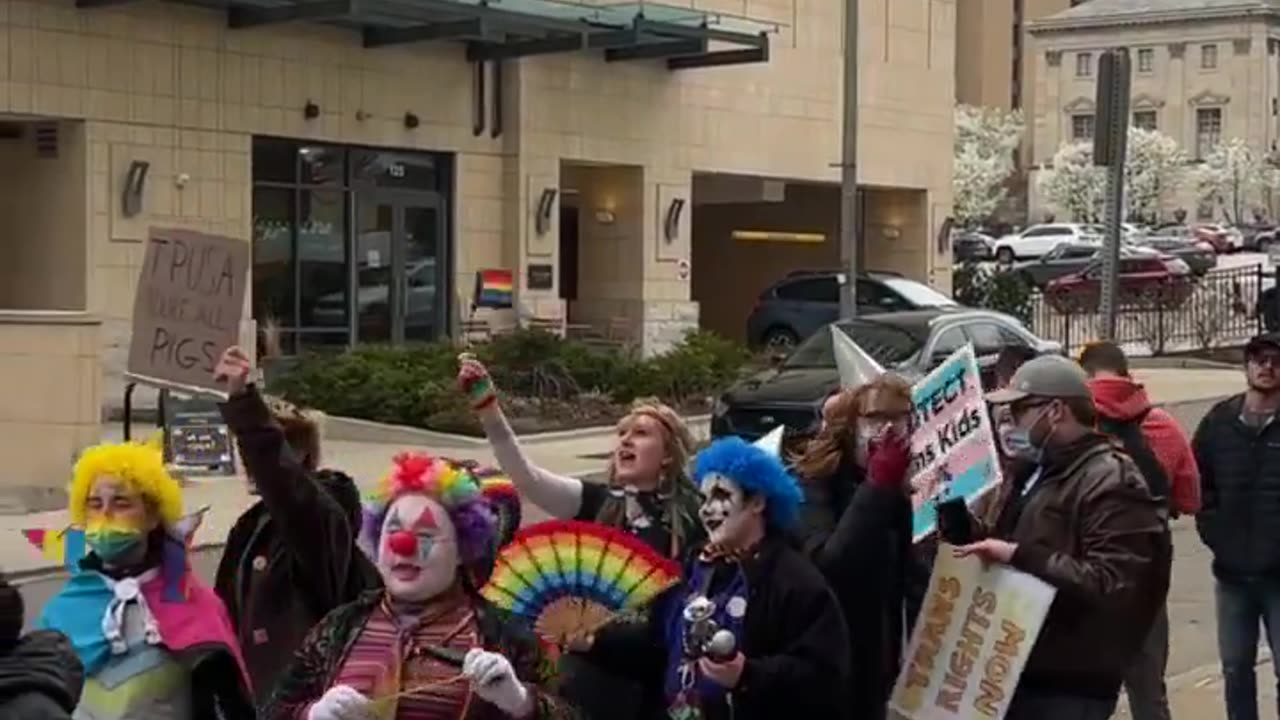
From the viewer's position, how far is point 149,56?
2564cm

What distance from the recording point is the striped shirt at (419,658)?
13.6 feet

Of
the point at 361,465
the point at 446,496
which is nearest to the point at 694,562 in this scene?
the point at 446,496

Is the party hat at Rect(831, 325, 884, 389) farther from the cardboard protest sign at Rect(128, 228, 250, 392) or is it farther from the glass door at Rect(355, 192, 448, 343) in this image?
the glass door at Rect(355, 192, 448, 343)

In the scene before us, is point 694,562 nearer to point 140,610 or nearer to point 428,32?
point 140,610

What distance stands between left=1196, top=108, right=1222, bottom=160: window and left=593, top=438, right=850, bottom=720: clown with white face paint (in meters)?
125

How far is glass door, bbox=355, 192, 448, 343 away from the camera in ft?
96.8

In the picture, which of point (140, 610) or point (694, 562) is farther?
point (694, 562)

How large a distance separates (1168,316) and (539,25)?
14.3m

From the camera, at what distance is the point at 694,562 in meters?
5.28

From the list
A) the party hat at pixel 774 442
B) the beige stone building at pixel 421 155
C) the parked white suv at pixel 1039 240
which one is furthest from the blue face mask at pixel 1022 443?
the parked white suv at pixel 1039 240

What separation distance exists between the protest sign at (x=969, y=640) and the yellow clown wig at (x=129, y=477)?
84.9 inches

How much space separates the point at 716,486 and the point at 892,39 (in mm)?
33647

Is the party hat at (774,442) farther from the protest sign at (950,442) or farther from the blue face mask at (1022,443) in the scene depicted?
the blue face mask at (1022,443)

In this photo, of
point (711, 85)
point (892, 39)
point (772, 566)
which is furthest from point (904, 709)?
point (892, 39)
